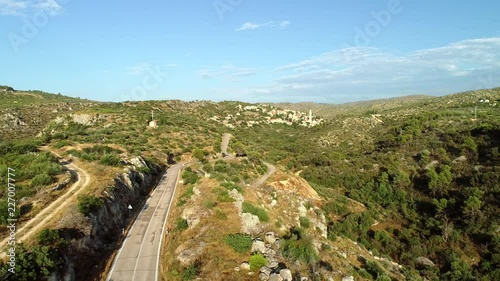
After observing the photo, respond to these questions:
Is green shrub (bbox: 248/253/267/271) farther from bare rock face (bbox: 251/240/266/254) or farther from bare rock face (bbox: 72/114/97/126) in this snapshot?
bare rock face (bbox: 72/114/97/126)

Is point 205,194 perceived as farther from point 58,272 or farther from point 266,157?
point 266,157

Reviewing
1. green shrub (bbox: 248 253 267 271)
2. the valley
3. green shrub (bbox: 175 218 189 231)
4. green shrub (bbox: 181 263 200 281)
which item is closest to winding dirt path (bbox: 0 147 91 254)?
the valley

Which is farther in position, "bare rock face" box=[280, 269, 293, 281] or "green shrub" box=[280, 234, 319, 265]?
"green shrub" box=[280, 234, 319, 265]

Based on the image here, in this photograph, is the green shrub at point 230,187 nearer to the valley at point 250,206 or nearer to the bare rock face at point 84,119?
the valley at point 250,206

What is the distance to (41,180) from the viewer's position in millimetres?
24578

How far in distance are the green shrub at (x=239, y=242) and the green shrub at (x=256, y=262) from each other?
5.08ft

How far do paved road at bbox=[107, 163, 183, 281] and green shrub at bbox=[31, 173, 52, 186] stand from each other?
7519 millimetres

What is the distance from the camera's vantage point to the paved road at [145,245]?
18328 millimetres

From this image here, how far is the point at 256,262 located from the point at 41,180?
60.0 ft

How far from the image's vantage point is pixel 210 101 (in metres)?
133

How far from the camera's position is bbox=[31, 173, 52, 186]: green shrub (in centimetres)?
2436

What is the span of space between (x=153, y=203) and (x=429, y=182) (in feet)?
125

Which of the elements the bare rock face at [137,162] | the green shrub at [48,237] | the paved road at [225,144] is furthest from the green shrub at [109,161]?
the paved road at [225,144]

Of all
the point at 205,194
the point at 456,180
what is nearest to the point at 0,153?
the point at 205,194
